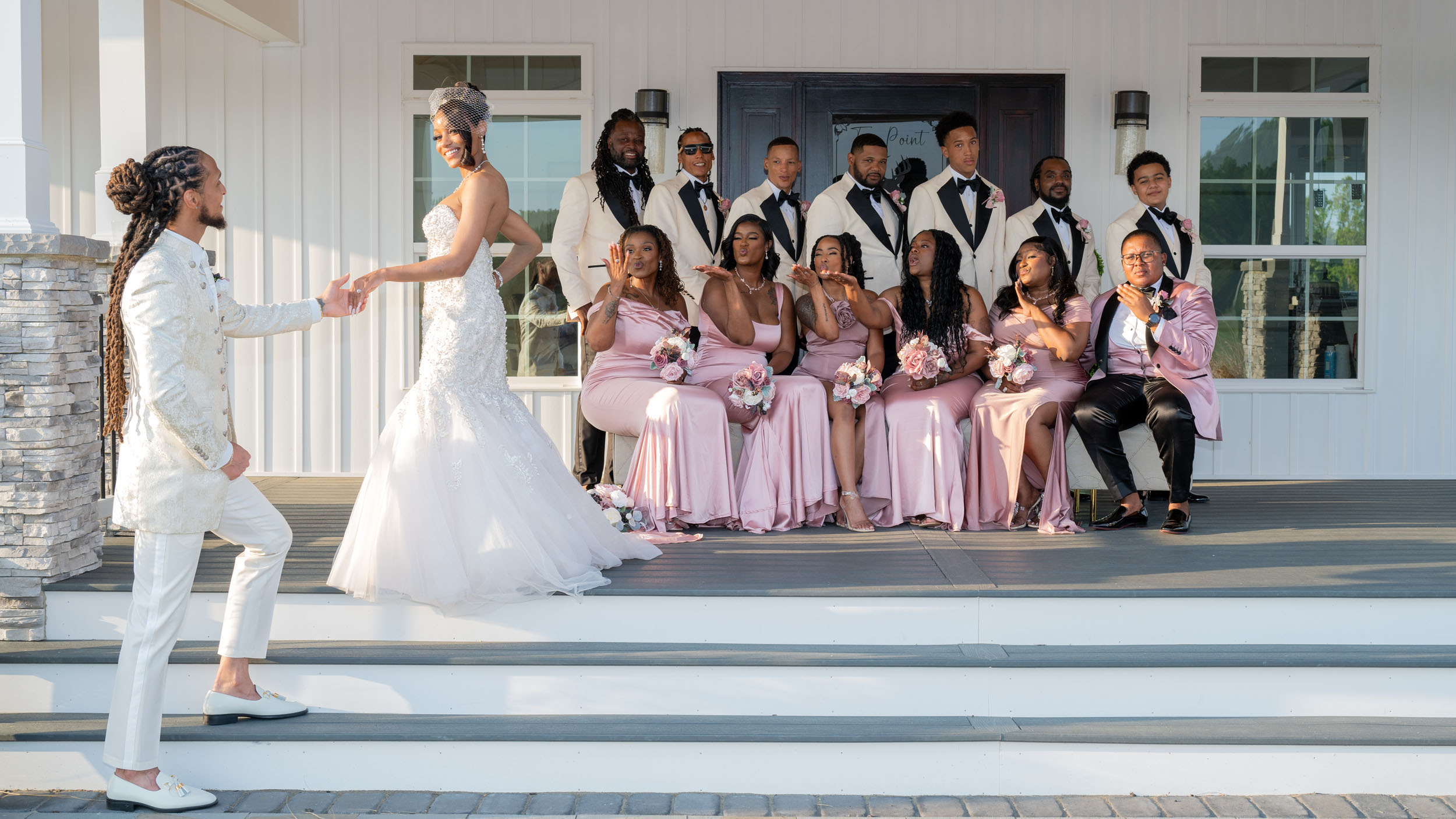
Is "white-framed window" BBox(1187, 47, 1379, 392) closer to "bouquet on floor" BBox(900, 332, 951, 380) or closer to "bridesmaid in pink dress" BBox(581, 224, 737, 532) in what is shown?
"bouquet on floor" BBox(900, 332, 951, 380)

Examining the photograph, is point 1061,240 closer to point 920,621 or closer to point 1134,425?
point 1134,425

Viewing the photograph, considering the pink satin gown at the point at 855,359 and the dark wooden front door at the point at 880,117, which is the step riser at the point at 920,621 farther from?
the dark wooden front door at the point at 880,117

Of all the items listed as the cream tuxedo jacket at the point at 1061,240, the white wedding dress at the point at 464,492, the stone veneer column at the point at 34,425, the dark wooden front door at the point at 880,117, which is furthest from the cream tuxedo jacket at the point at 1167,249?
the stone veneer column at the point at 34,425

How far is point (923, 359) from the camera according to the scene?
5.11 metres

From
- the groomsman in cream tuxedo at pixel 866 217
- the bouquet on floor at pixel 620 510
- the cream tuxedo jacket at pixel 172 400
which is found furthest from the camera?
the groomsman in cream tuxedo at pixel 866 217

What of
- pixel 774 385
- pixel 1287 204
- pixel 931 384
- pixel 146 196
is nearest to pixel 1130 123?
pixel 1287 204

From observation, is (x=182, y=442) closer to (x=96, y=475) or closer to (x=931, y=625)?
(x=96, y=475)

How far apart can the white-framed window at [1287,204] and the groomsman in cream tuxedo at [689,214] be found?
123 inches

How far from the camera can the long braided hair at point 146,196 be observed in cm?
298

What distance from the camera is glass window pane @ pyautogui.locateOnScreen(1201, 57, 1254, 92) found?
6.78 m

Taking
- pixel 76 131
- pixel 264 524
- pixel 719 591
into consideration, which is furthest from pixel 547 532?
pixel 76 131

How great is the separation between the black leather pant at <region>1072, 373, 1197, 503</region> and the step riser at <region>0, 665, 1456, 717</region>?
1463 mm

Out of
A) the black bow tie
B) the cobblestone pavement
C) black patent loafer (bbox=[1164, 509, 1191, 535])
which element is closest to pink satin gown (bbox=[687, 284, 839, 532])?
black patent loafer (bbox=[1164, 509, 1191, 535])

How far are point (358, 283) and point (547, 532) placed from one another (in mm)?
1053
